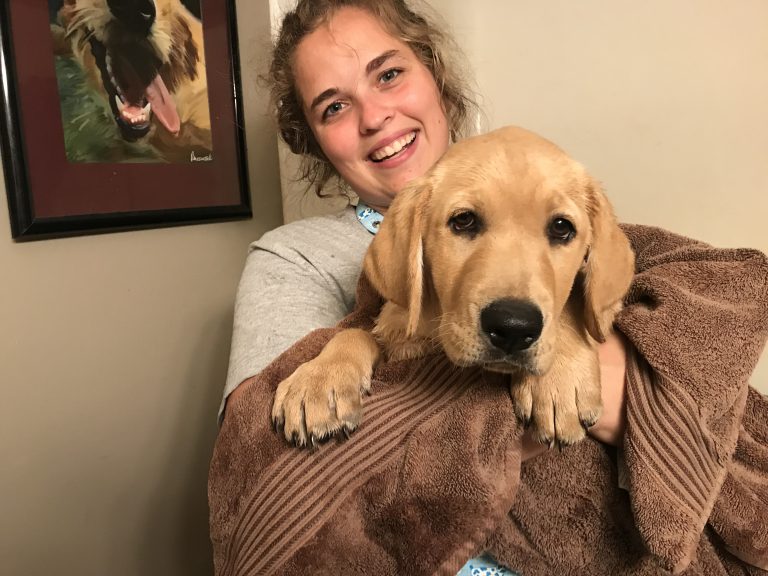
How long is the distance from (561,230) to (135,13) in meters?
1.62

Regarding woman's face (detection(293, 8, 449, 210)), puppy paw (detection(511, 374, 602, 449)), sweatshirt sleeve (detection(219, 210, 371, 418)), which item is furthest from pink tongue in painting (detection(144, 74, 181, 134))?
puppy paw (detection(511, 374, 602, 449))

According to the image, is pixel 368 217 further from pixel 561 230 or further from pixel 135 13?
pixel 135 13

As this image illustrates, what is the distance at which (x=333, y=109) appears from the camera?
5.76 feet

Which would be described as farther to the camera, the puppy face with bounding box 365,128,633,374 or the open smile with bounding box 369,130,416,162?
the open smile with bounding box 369,130,416,162

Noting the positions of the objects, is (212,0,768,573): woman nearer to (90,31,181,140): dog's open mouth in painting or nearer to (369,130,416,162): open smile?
(369,130,416,162): open smile

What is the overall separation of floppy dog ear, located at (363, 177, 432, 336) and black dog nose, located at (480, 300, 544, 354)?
8.3 inches

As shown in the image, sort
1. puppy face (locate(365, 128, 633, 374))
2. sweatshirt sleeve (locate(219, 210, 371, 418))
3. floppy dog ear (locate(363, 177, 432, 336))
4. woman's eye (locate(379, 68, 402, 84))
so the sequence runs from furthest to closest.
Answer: woman's eye (locate(379, 68, 402, 84)) → sweatshirt sleeve (locate(219, 210, 371, 418)) → floppy dog ear (locate(363, 177, 432, 336)) → puppy face (locate(365, 128, 633, 374))

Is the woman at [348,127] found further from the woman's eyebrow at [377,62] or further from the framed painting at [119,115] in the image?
the framed painting at [119,115]

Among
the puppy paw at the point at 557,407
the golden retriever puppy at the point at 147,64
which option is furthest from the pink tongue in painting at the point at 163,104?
the puppy paw at the point at 557,407

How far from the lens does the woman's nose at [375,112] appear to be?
1.65m

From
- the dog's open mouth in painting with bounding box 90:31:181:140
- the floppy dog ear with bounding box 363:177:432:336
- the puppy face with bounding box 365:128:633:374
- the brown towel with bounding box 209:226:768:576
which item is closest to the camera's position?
the brown towel with bounding box 209:226:768:576

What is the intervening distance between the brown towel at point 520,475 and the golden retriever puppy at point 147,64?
3.99 ft

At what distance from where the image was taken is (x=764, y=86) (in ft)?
5.97

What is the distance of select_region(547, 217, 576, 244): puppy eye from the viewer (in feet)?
3.78
